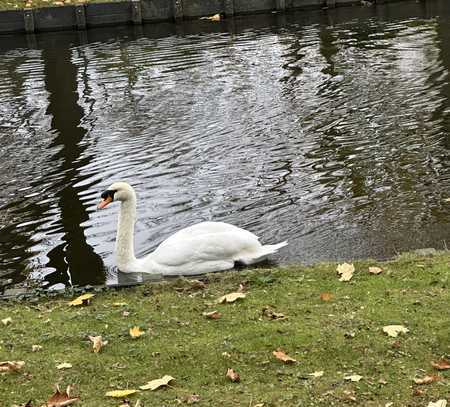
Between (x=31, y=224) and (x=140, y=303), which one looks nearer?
(x=140, y=303)

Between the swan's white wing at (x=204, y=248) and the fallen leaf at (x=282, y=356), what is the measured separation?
9.20 ft

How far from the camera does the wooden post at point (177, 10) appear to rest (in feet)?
89.8

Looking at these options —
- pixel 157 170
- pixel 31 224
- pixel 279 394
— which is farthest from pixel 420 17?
pixel 279 394

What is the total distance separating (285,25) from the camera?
24891mm

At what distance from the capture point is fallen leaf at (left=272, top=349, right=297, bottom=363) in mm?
5102

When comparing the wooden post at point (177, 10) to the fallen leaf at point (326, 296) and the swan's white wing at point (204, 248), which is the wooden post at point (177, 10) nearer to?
the swan's white wing at point (204, 248)

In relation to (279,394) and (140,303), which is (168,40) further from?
(279,394)

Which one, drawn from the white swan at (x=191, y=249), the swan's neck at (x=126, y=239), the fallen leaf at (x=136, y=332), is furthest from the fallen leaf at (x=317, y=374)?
the swan's neck at (x=126, y=239)

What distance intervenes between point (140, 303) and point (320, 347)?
1899 millimetres

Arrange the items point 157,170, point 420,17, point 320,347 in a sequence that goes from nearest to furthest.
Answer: point 320,347 → point 157,170 → point 420,17

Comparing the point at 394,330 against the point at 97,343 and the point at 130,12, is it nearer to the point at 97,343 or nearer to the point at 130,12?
the point at 97,343

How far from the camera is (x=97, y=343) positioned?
5.55 m

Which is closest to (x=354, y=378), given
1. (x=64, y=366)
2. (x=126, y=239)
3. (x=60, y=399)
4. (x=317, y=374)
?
(x=317, y=374)

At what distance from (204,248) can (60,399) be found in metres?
3.39
